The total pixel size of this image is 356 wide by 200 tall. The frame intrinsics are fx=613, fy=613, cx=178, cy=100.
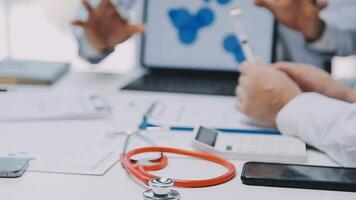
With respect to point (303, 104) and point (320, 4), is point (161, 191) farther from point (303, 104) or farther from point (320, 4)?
point (320, 4)

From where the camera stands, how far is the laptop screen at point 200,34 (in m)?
1.50

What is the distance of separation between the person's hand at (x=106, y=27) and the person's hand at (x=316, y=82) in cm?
41

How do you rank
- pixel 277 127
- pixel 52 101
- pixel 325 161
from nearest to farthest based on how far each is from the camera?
pixel 325 161
pixel 277 127
pixel 52 101

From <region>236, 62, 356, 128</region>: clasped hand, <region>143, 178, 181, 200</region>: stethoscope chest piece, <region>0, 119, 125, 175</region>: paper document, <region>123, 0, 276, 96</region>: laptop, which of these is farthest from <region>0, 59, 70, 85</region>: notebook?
<region>143, 178, 181, 200</region>: stethoscope chest piece

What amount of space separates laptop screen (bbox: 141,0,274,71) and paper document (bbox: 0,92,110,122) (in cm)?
35

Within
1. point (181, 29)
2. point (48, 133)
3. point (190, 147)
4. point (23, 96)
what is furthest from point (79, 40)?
point (190, 147)

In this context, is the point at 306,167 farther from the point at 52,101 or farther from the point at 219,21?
the point at 219,21

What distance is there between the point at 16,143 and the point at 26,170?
0.13 m

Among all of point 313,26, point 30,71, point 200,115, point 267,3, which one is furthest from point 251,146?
point 30,71

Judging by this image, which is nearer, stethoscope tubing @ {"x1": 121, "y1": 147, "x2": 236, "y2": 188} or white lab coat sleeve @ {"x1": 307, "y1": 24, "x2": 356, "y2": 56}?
stethoscope tubing @ {"x1": 121, "y1": 147, "x2": 236, "y2": 188}

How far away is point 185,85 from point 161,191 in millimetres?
711

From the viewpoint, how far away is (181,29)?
4.99 ft

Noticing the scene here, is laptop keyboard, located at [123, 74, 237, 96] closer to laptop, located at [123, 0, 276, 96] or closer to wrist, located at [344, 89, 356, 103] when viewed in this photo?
laptop, located at [123, 0, 276, 96]

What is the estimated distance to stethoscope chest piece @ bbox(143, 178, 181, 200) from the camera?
703mm
